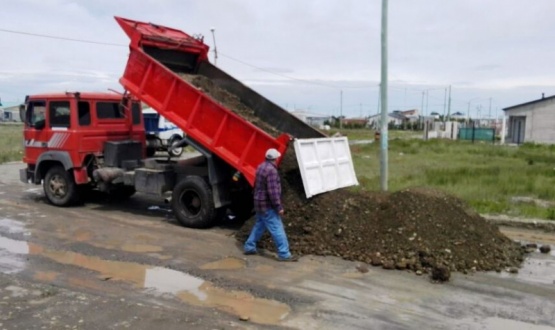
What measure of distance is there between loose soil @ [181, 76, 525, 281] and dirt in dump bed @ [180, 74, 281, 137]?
206cm

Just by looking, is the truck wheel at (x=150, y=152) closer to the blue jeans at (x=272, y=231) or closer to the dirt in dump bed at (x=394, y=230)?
the dirt in dump bed at (x=394, y=230)

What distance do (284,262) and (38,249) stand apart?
3797 mm

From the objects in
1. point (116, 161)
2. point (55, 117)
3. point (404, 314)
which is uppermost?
point (55, 117)

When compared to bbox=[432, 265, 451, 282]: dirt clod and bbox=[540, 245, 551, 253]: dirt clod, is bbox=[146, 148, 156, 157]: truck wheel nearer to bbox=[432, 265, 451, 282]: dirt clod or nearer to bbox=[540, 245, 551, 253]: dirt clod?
bbox=[432, 265, 451, 282]: dirt clod

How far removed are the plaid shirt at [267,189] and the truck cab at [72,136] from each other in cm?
466

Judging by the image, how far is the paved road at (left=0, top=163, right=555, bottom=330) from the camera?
543 cm

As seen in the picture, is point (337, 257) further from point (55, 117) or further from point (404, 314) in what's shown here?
point (55, 117)

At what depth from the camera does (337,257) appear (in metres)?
7.88

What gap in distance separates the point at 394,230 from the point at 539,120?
38930 mm

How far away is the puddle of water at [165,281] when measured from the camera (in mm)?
5742

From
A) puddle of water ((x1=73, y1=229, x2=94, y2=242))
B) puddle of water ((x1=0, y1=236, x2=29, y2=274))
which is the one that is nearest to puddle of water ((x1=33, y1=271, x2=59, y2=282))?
puddle of water ((x1=0, y1=236, x2=29, y2=274))

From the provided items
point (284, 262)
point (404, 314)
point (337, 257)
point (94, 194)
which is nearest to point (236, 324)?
point (404, 314)

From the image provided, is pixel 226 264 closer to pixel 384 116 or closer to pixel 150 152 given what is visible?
pixel 150 152

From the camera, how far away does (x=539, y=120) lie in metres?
41.7
